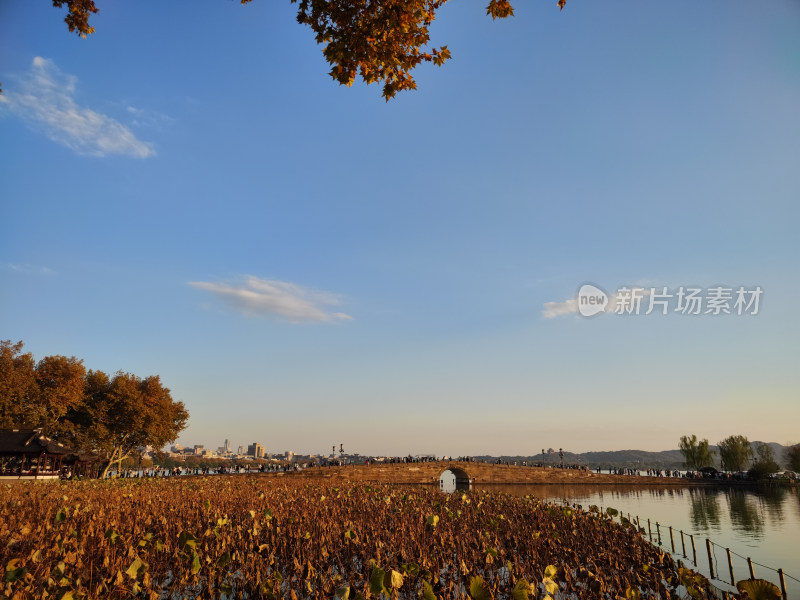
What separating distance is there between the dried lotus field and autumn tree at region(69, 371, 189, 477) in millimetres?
30216

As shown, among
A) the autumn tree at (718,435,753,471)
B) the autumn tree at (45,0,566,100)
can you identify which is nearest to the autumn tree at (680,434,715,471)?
the autumn tree at (718,435,753,471)

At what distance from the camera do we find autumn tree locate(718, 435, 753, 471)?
3233 inches

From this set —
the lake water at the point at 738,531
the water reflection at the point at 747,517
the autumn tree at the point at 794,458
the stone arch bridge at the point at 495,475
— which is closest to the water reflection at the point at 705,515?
the lake water at the point at 738,531

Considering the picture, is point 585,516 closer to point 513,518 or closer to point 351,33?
point 513,518

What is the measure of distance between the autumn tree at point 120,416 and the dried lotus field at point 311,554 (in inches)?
1190

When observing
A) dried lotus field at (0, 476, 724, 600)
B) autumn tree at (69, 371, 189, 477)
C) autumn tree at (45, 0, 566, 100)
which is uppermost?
autumn tree at (45, 0, 566, 100)

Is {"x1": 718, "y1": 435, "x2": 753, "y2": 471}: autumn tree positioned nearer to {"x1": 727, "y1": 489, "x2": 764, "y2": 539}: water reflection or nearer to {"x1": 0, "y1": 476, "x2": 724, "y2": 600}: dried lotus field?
{"x1": 727, "y1": 489, "x2": 764, "y2": 539}: water reflection

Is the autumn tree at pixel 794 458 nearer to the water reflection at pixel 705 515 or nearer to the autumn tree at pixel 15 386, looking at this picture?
the water reflection at pixel 705 515

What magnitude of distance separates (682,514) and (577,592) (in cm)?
3078

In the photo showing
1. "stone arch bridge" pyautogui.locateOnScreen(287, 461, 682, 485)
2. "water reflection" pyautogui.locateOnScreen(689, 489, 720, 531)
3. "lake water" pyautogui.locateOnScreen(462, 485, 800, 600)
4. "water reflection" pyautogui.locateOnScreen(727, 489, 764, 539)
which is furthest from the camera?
"stone arch bridge" pyautogui.locateOnScreen(287, 461, 682, 485)

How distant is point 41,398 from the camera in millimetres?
42375

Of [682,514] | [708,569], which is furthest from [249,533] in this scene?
[682,514]

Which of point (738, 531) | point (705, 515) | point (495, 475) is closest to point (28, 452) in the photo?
point (738, 531)

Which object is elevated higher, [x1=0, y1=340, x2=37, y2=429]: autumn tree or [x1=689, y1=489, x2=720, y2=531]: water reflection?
[x1=0, y1=340, x2=37, y2=429]: autumn tree
